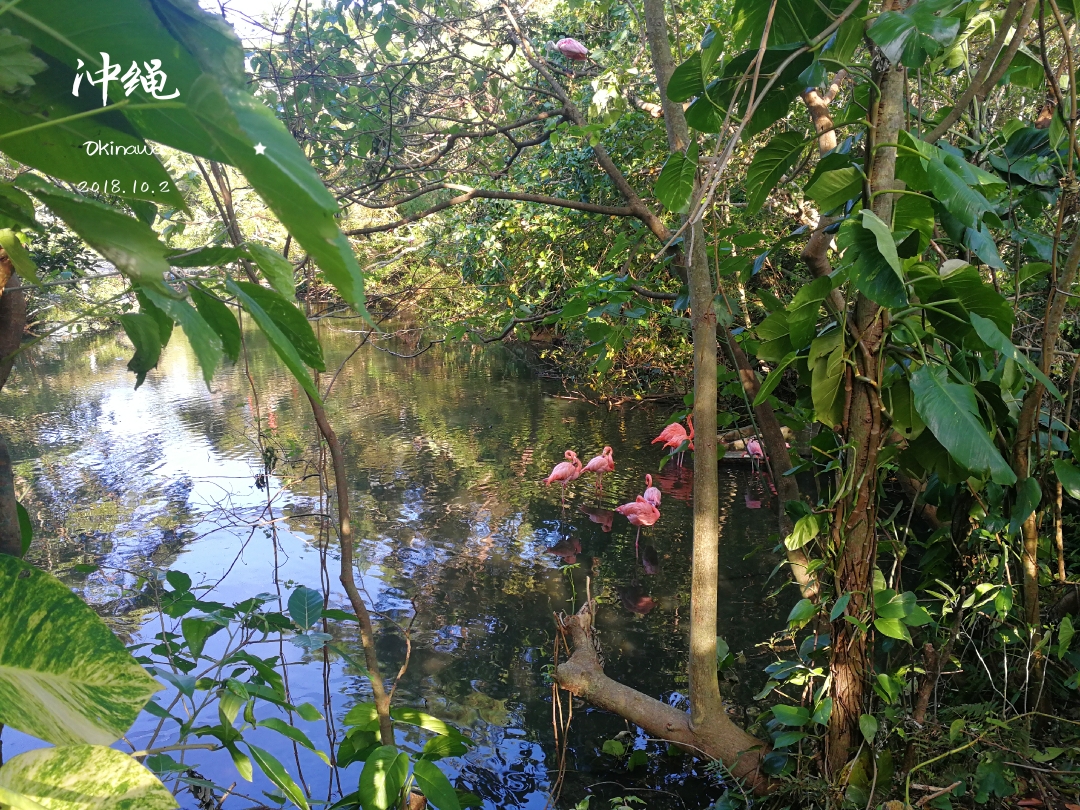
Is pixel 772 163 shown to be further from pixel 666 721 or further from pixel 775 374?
pixel 666 721

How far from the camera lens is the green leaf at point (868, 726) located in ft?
5.21

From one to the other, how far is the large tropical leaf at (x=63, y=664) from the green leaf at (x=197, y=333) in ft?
0.32

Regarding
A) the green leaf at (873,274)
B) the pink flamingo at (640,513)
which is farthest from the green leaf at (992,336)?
the pink flamingo at (640,513)

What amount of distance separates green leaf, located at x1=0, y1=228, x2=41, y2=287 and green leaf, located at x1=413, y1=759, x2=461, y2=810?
149cm

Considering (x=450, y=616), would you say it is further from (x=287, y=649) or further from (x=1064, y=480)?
(x=1064, y=480)

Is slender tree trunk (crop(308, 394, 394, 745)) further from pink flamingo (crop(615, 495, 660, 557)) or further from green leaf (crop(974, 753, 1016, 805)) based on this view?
pink flamingo (crop(615, 495, 660, 557))

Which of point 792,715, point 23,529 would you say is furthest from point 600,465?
point 23,529

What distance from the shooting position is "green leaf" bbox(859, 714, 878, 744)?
1.59m

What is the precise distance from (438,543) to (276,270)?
4160 mm

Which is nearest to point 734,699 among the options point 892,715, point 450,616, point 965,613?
point 965,613

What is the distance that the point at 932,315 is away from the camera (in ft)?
4.71

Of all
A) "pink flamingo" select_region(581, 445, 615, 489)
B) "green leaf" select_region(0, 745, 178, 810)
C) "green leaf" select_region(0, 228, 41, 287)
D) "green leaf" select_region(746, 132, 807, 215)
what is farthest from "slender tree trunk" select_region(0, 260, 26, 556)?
"pink flamingo" select_region(581, 445, 615, 489)

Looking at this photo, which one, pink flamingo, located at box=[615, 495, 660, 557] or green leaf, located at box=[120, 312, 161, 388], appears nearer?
green leaf, located at box=[120, 312, 161, 388]

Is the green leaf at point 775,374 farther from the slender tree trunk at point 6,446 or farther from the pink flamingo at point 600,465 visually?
the pink flamingo at point 600,465
